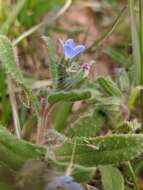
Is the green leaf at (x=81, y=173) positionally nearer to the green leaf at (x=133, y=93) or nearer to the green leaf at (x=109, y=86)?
the green leaf at (x=109, y=86)

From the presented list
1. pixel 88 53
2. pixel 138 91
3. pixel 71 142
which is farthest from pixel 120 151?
pixel 88 53

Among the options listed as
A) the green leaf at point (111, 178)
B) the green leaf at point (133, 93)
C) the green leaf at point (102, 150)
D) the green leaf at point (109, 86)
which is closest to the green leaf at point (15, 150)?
the green leaf at point (102, 150)

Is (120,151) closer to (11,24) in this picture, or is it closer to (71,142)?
(71,142)

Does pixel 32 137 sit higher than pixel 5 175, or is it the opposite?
pixel 5 175

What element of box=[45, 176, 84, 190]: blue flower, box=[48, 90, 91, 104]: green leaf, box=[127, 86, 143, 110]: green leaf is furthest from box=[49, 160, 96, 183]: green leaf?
box=[127, 86, 143, 110]: green leaf

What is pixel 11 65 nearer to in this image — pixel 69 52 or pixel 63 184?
pixel 69 52

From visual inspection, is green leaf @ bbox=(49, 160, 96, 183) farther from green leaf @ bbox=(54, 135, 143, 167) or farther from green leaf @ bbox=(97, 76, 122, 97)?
green leaf @ bbox=(97, 76, 122, 97)
